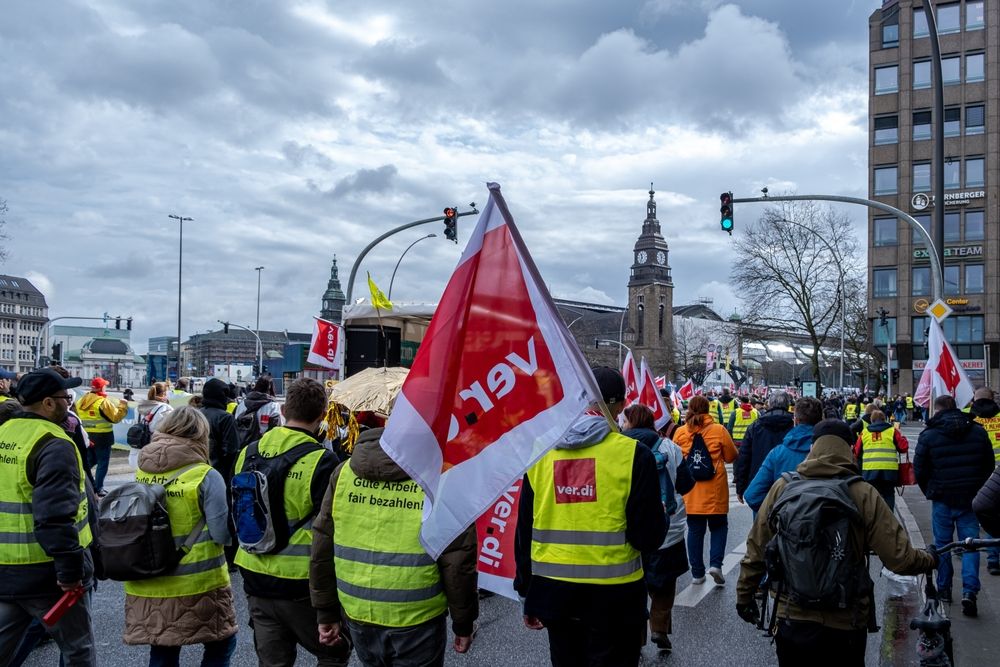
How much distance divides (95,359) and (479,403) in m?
104

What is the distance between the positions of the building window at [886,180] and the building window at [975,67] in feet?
20.1

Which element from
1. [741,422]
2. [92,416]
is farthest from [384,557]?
[741,422]

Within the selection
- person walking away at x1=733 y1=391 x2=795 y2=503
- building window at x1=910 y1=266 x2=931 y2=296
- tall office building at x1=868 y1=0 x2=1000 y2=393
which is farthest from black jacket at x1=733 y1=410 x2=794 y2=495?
building window at x1=910 y1=266 x2=931 y2=296

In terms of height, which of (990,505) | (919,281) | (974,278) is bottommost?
(990,505)

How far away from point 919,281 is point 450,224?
3932 cm

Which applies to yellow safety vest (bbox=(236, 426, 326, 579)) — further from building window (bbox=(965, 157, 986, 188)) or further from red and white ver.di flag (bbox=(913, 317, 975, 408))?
building window (bbox=(965, 157, 986, 188))

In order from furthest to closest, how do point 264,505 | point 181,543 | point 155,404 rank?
point 155,404
point 181,543
point 264,505

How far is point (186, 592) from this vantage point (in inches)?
175

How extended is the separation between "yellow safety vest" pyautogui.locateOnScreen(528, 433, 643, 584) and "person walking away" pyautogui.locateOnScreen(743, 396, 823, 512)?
300cm

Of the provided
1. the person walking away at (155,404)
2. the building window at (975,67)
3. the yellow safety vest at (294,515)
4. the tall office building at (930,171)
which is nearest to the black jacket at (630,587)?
the yellow safety vest at (294,515)

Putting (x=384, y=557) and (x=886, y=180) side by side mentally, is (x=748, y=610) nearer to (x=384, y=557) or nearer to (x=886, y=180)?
(x=384, y=557)

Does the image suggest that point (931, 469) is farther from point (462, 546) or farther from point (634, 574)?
point (462, 546)

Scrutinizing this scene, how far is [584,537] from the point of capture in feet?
13.3

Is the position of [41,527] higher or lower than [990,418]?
lower
